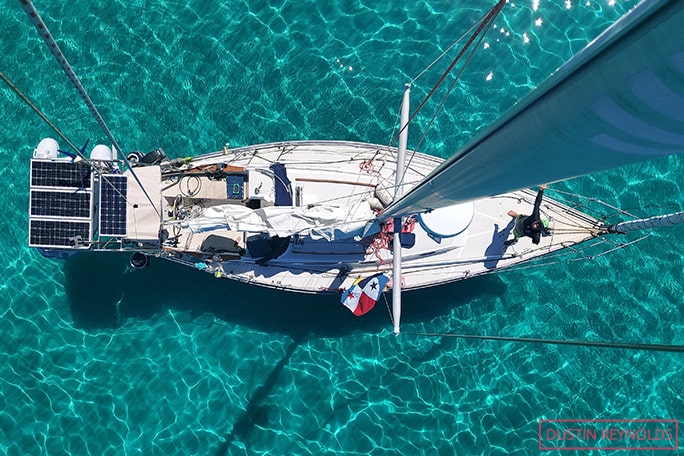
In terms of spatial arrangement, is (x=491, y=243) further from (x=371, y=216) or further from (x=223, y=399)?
(x=223, y=399)

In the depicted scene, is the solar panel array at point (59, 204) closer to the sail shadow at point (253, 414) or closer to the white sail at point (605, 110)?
the sail shadow at point (253, 414)

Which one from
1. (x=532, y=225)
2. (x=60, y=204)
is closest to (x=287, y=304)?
(x=60, y=204)

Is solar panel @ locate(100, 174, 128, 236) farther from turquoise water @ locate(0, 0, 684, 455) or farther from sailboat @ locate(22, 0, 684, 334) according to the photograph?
turquoise water @ locate(0, 0, 684, 455)

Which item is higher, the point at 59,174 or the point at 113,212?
the point at 59,174

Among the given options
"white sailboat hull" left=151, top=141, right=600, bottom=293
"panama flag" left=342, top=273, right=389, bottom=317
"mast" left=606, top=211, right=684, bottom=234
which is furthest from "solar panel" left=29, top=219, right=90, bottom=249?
"mast" left=606, top=211, right=684, bottom=234

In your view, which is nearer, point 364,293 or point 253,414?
point 364,293

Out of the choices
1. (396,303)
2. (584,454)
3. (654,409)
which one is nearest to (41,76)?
(396,303)

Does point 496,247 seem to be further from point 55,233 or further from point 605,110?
point 55,233
